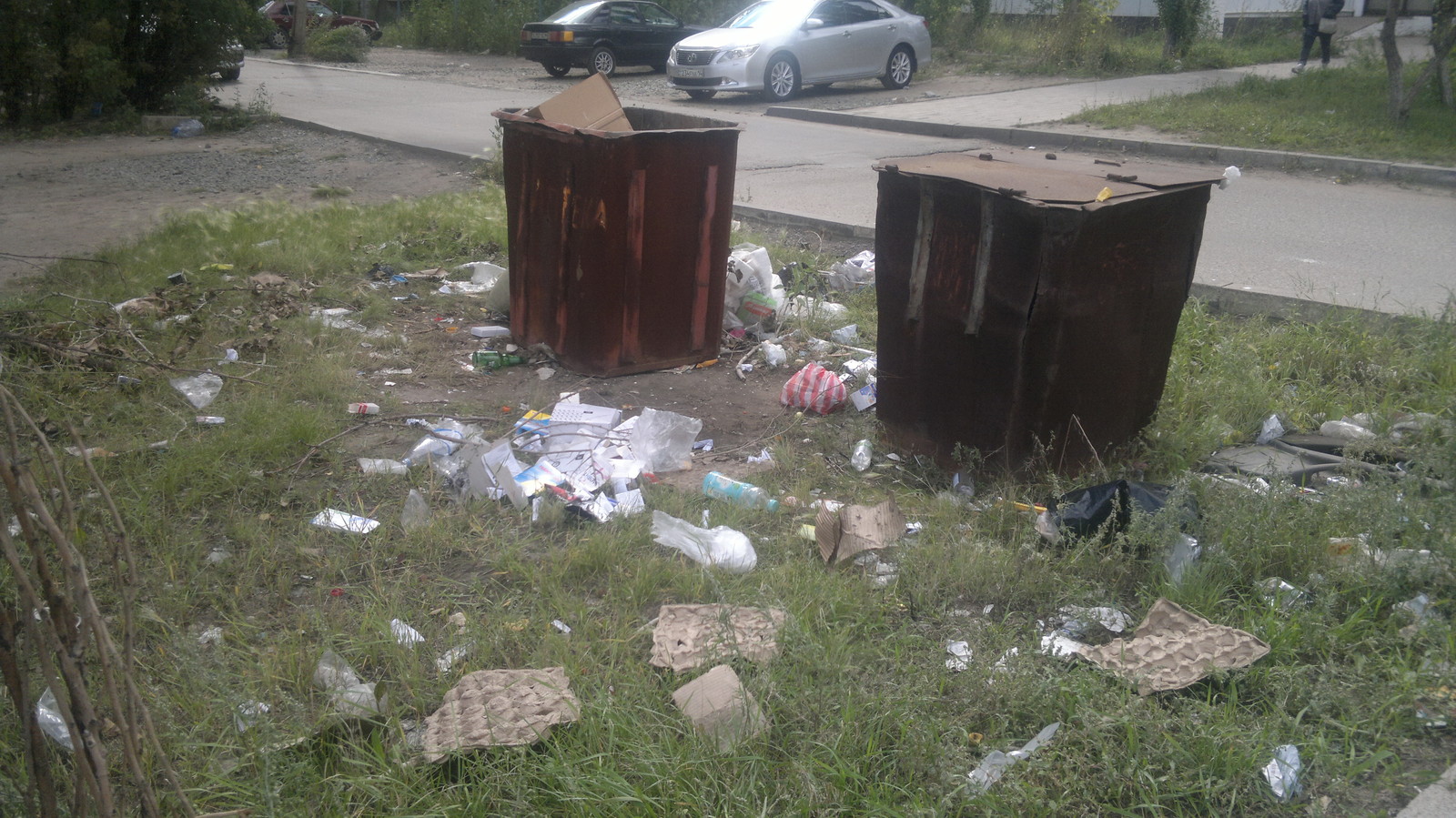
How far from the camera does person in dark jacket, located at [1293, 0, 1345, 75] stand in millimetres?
16750

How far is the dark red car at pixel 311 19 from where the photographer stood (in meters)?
30.8

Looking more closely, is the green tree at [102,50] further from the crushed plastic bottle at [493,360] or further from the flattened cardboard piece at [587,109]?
A: the crushed plastic bottle at [493,360]

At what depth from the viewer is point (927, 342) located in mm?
3787

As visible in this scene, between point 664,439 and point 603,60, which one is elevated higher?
point 603,60

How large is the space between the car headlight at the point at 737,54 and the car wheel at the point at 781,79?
1.12 ft

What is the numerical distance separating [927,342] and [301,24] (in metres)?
26.8

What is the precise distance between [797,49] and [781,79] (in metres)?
0.54

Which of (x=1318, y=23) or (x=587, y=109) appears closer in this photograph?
(x=587, y=109)

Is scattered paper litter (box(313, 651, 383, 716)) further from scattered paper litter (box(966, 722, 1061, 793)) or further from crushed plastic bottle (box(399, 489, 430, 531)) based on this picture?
scattered paper litter (box(966, 722, 1061, 793))

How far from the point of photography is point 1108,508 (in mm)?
3193

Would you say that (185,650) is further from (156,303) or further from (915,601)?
(156,303)

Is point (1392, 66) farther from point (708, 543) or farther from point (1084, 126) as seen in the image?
point (708, 543)

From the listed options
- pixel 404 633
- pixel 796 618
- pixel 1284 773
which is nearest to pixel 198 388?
pixel 404 633

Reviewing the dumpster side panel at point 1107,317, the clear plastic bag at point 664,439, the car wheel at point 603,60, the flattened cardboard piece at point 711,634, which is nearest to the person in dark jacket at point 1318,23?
the car wheel at point 603,60
